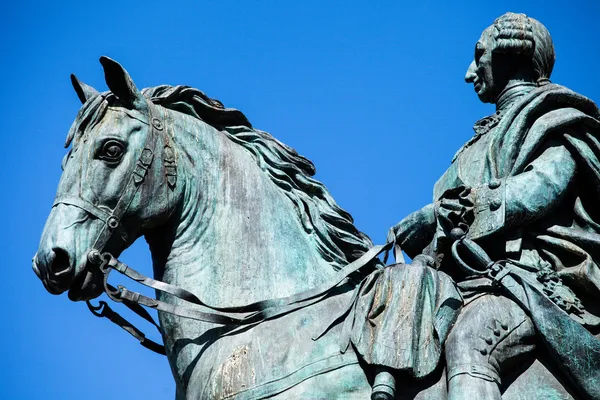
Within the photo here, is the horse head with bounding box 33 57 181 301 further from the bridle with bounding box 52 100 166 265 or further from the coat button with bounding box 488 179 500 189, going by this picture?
the coat button with bounding box 488 179 500 189

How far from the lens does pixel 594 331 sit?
8922 mm

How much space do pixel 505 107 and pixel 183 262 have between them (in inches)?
124

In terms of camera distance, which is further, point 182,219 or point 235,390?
point 182,219

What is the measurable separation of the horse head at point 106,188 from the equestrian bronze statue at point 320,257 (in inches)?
0.5

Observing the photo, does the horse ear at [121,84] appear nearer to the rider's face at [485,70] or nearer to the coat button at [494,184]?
the coat button at [494,184]

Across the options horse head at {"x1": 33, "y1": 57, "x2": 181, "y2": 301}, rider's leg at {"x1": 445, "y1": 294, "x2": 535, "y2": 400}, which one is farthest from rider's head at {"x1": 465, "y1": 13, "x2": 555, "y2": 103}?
horse head at {"x1": 33, "y1": 57, "x2": 181, "y2": 301}

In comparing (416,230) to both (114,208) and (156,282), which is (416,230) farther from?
(114,208)

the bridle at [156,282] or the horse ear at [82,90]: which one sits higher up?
the horse ear at [82,90]

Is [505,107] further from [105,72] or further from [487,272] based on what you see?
[105,72]

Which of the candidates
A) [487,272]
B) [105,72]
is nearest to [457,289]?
[487,272]

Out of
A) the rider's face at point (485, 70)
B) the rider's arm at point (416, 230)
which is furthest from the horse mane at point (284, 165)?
the rider's face at point (485, 70)

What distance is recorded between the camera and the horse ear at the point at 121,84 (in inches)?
362

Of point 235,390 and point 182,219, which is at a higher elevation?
point 182,219

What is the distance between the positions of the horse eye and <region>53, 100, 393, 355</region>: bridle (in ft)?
0.49
